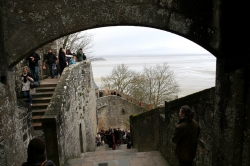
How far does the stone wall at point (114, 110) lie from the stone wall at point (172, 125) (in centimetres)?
1771

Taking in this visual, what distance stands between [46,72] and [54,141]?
5848 mm

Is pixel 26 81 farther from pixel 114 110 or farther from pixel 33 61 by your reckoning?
pixel 114 110

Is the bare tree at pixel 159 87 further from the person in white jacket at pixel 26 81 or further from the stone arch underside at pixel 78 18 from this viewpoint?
the stone arch underside at pixel 78 18

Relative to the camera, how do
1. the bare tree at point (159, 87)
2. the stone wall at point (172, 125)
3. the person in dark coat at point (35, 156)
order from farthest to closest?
the bare tree at point (159, 87) → the stone wall at point (172, 125) → the person in dark coat at point (35, 156)

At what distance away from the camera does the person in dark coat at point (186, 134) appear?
3043mm

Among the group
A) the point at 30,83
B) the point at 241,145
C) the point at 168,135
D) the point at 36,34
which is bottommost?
the point at 168,135

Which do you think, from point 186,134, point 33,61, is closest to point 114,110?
point 33,61

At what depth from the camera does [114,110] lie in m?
27.0

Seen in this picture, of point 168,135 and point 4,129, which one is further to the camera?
point 168,135

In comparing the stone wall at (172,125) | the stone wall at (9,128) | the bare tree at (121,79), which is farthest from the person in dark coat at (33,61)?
the bare tree at (121,79)

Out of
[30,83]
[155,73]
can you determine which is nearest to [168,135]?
[30,83]

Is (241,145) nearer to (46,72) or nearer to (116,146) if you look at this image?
(46,72)

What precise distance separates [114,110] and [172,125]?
22.3m

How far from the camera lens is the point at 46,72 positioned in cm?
1031
